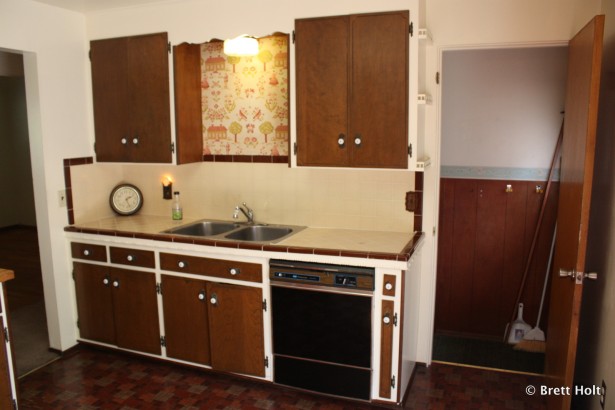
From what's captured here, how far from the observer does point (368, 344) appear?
278 cm

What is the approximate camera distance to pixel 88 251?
3479 mm

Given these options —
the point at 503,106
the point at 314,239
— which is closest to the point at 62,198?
the point at 314,239

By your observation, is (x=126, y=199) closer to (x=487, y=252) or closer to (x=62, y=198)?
(x=62, y=198)

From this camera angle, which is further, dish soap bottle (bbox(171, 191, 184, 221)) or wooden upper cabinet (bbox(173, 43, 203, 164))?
dish soap bottle (bbox(171, 191, 184, 221))

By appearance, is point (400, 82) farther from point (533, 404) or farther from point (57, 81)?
point (57, 81)

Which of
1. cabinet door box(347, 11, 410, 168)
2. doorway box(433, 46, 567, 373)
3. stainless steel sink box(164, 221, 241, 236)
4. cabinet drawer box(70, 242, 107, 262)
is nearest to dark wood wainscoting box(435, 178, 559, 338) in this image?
doorway box(433, 46, 567, 373)

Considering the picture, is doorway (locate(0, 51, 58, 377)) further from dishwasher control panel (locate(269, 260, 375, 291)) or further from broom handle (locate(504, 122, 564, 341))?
broom handle (locate(504, 122, 564, 341))

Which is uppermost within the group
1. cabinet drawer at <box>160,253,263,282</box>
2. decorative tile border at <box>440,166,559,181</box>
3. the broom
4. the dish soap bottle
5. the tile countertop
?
decorative tile border at <box>440,166,559,181</box>

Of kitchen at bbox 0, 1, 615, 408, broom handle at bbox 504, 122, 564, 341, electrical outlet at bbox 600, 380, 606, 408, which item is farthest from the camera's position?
broom handle at bbox 504, 122, 564, 341

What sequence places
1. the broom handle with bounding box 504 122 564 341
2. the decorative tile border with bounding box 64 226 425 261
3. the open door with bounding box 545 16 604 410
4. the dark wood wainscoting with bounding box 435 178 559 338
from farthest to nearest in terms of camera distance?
1. the dark wood wainscoting with bounding box 435 178 559 338
2. the broom handle with bounding box 504 122 564 341
3. the decorative tile border with bounding box 64 226 425 261
4. the open door with bounding box 545 16 604 410

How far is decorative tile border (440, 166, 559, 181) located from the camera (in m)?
3.65

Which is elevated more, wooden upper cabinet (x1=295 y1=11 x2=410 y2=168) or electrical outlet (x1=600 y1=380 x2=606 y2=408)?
wooden upper cabinet (x1=295 y1=11 x2=410 y2=168)

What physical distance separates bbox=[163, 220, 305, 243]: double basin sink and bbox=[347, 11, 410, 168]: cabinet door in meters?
0.81

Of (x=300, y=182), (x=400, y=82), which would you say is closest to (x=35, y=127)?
(x=300, y=182)
